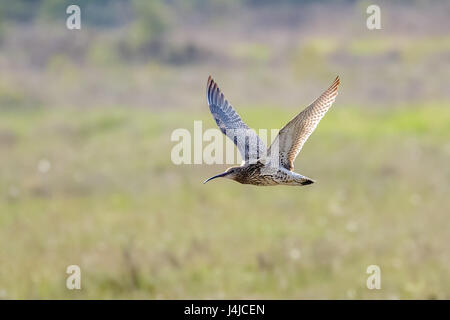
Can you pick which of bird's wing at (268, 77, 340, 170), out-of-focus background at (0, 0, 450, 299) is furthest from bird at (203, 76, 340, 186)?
out-of-focus background at (0, 0, 450, 299)

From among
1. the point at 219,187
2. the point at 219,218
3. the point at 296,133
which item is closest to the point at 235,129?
the point at 296,133

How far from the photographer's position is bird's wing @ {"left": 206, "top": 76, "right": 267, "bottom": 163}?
458cm

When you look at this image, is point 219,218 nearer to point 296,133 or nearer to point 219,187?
point 219,187

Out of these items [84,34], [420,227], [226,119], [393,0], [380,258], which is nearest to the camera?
[226,119]

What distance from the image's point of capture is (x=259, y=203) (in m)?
14.4

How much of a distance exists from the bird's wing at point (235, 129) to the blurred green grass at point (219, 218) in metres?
4.51

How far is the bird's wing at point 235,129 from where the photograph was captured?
458 cm

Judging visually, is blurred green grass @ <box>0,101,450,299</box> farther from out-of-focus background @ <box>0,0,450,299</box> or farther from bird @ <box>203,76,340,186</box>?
bird @ <box>203,76,340,186</box>

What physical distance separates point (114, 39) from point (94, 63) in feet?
20.3

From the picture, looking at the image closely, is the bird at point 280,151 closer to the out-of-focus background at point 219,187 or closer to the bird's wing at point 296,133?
the bird's wing at point 296,133

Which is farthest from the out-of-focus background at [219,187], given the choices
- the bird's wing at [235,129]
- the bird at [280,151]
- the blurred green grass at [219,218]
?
the bird at [280,151]

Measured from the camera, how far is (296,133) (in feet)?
14.7
